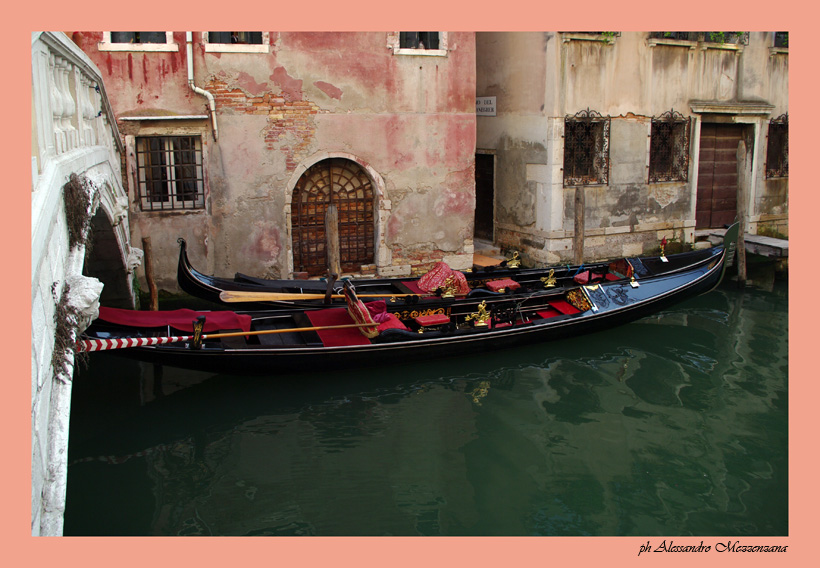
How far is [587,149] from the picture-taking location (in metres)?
10.1

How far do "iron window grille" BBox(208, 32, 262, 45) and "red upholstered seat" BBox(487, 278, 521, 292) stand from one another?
145 inches

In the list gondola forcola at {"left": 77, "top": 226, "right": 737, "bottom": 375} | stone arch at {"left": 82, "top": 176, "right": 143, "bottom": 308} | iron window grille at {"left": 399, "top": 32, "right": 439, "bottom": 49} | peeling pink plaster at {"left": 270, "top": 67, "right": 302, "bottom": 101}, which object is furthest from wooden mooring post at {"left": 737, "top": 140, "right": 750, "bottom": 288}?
stone arch at {"left": 82, "top": 176, "right": 143, "bottom": 308}

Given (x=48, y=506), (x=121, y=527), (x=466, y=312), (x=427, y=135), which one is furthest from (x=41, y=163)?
(x=427, y=135)

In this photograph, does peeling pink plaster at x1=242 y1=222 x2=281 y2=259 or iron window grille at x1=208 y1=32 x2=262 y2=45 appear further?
peeling pink plaster at x1=242 y1=222 x2=281 y2=259

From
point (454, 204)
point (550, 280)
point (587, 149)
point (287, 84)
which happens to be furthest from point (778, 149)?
point (287, 84)

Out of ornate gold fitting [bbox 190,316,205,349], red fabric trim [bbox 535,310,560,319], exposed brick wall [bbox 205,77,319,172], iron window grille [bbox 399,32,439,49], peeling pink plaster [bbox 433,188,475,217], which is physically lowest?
red fabric trim [bbox 535,310,560,319]

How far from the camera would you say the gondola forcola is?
18.9 feet

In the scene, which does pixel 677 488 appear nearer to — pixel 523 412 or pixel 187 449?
pixel 523 412

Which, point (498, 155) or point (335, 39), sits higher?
point (335, 39)

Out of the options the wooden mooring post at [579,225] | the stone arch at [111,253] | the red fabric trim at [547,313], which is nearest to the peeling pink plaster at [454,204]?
the wooden mooring post at [579,225]

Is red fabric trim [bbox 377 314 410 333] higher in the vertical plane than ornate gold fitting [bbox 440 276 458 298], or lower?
lower

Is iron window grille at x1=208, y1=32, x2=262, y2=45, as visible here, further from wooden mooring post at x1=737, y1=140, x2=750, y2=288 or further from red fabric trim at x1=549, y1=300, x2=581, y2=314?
wooden mooring post at x1=737, y1=140, x2=750, y2=288

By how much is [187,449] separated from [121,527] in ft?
3.41

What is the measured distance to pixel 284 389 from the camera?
250 inches
